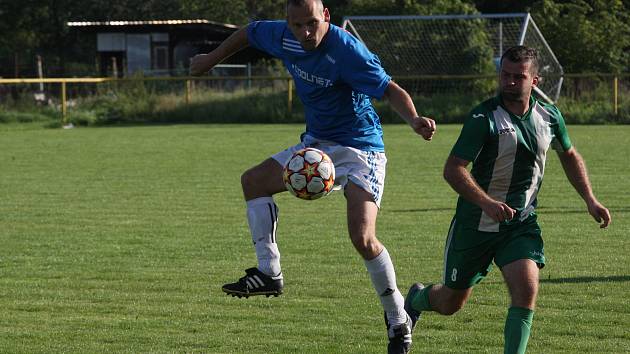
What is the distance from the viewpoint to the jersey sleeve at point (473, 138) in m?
5.95

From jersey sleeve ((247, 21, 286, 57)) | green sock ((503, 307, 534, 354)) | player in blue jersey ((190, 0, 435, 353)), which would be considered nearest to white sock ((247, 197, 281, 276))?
player in blue jersey ((190, 0, 435, 353))

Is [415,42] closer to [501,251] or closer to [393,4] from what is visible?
[393,4]

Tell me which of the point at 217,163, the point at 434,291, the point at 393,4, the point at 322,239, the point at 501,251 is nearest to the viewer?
the point at 501,251

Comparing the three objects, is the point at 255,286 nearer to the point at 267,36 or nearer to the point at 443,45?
the point at 267,36

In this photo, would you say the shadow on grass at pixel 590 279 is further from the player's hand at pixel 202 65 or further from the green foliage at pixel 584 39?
the green foliage at pixel 584 39

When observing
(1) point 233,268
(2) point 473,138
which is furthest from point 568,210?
(2) point 473,138

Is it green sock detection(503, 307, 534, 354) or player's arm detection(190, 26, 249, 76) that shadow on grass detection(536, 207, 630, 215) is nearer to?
player's arm detection(190, 26, 249, 76)

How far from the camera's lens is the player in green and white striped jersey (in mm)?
5863

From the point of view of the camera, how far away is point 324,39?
256 inches

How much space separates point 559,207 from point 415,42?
22011 millimetres

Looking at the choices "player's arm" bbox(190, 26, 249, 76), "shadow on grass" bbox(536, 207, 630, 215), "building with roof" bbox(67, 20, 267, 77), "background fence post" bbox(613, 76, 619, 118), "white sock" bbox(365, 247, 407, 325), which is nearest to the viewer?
"white sock" bbox(365, 247, 407, 325)

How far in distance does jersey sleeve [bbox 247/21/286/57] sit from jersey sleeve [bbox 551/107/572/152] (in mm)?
1765

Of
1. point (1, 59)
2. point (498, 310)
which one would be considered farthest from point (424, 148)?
point (1, 59)

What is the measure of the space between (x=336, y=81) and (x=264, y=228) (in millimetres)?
1035
